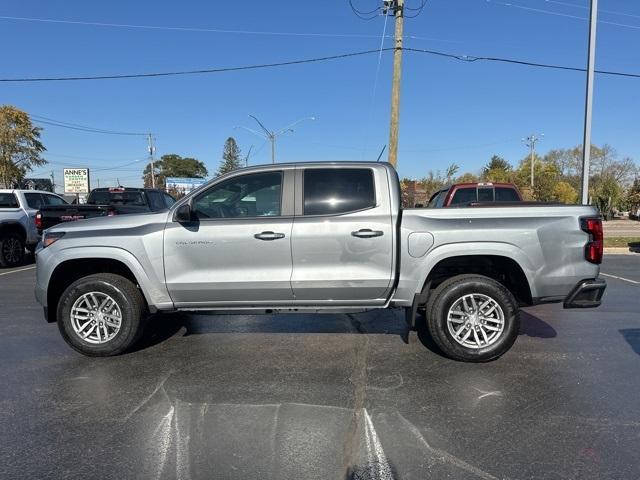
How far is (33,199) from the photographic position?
12727mm

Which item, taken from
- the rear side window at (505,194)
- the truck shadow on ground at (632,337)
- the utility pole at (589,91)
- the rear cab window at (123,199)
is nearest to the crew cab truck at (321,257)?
the truck shadow on ground at (632,337)

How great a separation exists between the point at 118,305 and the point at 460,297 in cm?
342

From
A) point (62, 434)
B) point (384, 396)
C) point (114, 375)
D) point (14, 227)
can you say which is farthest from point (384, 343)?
point (14, 227)

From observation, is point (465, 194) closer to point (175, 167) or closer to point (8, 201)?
point (8, 201)

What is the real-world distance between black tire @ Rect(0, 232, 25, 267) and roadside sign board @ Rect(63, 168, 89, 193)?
Result: 25.2m

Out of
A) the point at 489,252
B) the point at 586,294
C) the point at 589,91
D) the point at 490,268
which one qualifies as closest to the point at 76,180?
the point at 589,91

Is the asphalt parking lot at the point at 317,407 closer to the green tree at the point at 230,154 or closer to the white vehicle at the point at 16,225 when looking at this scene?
the white vehicle at the point at 16,225

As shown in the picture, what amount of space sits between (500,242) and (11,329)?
19.4 ft

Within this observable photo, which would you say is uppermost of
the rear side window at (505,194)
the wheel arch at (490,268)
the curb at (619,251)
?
the rear side window at (505,194)

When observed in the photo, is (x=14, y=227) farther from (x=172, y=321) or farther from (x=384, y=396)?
(x=384, y=396)

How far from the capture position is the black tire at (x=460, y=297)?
15.4 feet

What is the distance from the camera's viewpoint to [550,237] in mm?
4598

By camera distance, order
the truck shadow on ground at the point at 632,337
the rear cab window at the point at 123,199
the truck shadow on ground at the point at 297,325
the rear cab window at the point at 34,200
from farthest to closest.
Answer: the rear cab window at the point at 123,199 < the rear cab window at the point at 34,200 < the truck shadow on ground at the point at 297,325 < the truck shadow on ground at the point at 632,337

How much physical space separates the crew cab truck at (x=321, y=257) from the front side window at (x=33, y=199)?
888 cm
